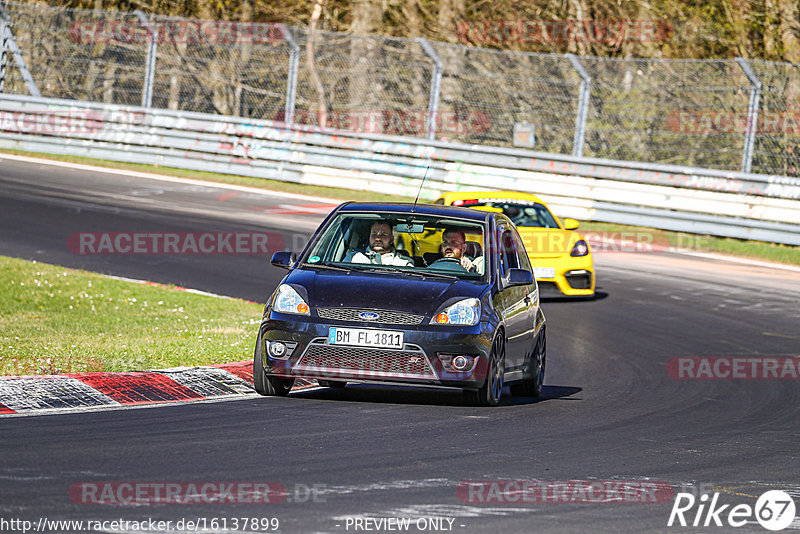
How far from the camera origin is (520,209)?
17094 millimetres

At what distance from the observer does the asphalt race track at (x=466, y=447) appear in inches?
222

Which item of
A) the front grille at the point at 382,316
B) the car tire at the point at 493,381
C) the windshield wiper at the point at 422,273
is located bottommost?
the car tire at the point at 493,381

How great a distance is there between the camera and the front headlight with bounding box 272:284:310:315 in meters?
8.70

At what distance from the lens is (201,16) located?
1513 inches

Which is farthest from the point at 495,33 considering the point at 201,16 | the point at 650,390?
the point at 650,390

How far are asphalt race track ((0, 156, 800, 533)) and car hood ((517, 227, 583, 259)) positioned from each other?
1.47m

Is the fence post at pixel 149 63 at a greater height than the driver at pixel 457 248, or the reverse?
the fence post at pixel 149 63

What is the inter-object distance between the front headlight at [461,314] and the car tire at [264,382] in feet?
3.83

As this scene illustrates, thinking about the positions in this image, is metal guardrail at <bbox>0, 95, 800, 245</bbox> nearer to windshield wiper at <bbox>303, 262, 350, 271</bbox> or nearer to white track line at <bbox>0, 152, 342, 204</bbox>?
white track line at <bbox>0, 152, 342, 204</bbox>

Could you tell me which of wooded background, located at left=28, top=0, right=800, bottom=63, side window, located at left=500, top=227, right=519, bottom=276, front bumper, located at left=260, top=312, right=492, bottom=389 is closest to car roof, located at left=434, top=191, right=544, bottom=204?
side window, located at left=500, top=227, right=519, bottom=276

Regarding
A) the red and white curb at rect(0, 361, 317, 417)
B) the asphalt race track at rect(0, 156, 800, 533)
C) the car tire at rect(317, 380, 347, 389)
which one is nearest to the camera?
the asphalt race track at rect(0, 156, 800, 533)

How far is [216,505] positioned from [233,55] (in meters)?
22.1

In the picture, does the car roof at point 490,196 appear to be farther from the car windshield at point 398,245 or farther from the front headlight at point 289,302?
the front headlight at point 289,302

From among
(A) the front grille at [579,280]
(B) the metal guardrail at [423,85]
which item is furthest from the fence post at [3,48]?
(A) the front grille at [579,280]
